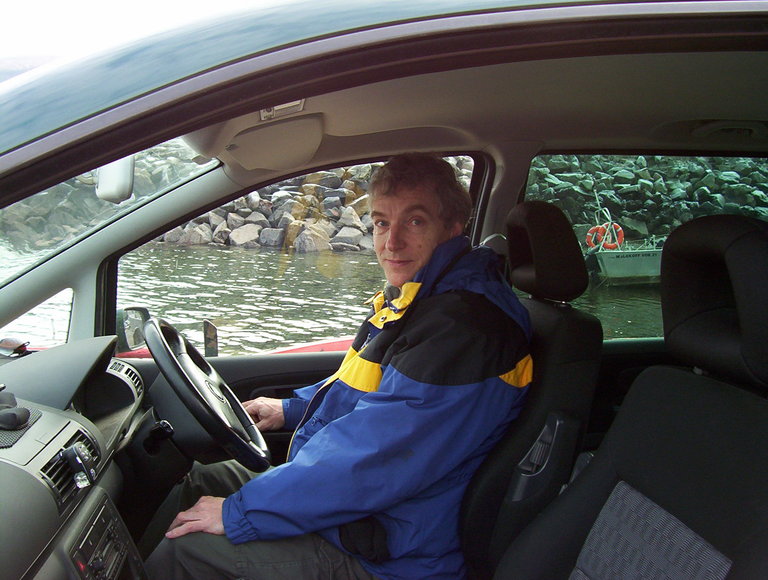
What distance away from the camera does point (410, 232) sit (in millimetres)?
1838

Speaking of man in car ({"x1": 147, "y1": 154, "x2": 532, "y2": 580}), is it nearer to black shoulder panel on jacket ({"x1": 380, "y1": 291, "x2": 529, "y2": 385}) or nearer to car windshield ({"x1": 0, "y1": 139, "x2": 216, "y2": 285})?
black shoulder panel on jacket ({"x1": 380, "y1": 291, "x2": 529, "y2": 385})

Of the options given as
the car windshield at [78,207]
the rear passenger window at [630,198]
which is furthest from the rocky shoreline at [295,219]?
the rear passenger window at [630,198]

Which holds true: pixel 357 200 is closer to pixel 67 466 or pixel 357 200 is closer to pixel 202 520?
pixel 202 520

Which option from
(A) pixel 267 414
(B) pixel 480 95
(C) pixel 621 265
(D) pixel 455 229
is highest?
(B) pixel 480 95

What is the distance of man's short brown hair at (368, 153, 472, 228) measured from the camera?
73.4 inches

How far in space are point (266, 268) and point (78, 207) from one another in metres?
0.67

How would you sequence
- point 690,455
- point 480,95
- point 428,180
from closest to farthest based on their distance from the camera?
Answer: point 690,455
point 428,180
point 480,95

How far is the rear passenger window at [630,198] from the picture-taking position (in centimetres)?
253

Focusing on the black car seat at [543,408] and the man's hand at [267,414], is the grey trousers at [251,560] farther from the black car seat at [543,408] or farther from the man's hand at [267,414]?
the man's hand at [267,414]

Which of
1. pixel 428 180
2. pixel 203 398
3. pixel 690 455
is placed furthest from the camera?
pixel 428 180

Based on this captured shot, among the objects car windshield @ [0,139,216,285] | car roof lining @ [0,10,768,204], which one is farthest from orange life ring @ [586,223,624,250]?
car windshield @ [0,139,216,285]

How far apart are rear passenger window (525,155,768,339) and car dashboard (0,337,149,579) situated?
5.40 feet

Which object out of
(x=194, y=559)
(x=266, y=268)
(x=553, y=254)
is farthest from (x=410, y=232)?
(x=194, y=559)

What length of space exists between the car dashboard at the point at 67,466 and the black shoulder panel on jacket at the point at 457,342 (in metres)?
0.66
